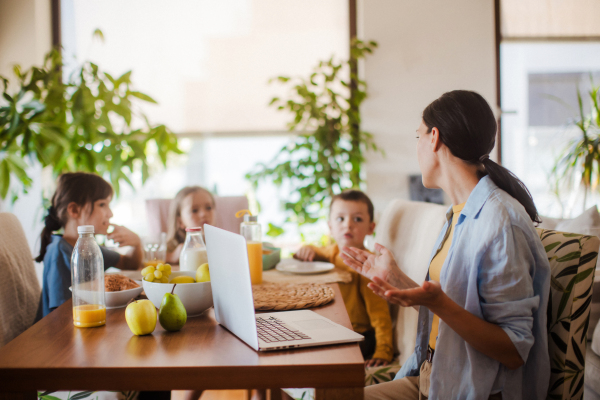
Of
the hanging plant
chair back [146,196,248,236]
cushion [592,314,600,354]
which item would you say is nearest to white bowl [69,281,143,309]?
chair back [146,196,248,236]

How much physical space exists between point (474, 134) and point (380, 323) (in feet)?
2.71

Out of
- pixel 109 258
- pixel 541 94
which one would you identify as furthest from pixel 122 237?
pixel 541 94

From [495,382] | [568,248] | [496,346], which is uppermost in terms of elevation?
[568,248]

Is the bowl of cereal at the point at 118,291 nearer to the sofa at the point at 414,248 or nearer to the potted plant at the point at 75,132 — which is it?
the sofa at the point at 414,248

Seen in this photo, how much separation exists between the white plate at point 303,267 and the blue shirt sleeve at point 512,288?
2.59ft

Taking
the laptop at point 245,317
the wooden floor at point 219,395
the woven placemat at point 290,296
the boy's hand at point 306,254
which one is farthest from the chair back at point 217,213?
the laptop at point 245,317

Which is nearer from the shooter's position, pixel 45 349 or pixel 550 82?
pixel 45 349

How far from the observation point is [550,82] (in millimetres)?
3418

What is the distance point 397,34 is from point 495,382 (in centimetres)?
276

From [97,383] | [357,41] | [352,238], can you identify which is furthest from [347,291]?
[357,41]

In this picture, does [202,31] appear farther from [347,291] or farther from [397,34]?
[347,291]

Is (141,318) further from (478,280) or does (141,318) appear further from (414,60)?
(414,60)

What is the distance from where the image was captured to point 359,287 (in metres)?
1.79

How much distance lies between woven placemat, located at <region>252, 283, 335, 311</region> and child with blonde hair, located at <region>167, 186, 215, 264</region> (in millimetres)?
885
